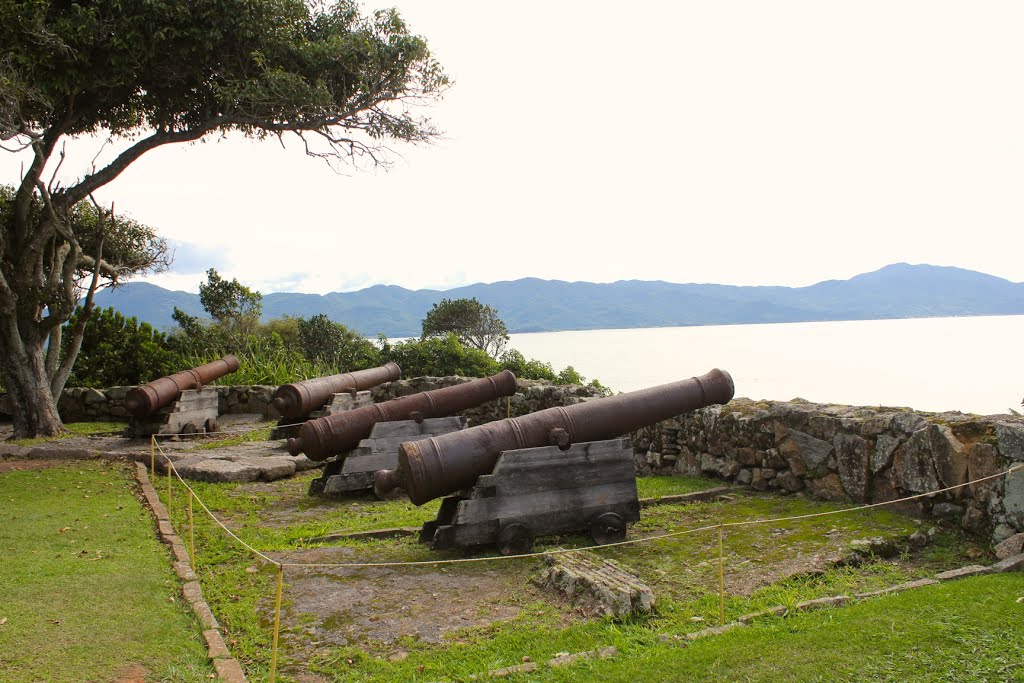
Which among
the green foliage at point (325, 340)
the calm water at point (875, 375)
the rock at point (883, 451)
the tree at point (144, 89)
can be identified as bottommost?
the calm water at point (875, 375)

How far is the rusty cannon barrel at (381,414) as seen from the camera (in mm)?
10203

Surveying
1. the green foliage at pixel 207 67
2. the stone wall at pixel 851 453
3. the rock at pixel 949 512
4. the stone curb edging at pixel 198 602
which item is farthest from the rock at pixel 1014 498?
the green foliage at pixel 207 67

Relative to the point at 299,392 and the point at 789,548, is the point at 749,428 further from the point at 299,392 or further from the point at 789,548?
the point at 299,392

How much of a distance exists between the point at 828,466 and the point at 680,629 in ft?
13.4

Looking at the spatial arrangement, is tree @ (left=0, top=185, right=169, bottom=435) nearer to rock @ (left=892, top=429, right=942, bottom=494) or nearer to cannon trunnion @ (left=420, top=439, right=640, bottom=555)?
cannon trunnion @ (left=420, top=439, right=640, bottom=555)

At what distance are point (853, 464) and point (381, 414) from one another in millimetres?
5917

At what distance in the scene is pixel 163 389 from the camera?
1516 centimetres

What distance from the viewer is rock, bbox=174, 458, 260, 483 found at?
1116 centimetres

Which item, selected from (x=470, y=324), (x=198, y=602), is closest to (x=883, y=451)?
(x=198, y=602)

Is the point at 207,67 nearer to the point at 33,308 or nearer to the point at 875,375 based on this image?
the point at 33,308

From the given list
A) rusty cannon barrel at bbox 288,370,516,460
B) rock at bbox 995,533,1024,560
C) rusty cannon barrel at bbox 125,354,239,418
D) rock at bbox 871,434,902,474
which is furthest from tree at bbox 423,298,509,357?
rock at bbox 995,533,1024,560

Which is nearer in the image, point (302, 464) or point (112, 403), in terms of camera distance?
point (302, 464)

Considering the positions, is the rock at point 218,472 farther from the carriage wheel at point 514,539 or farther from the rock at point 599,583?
the rock at point 599,583

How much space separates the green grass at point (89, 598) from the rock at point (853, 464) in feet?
20.7
